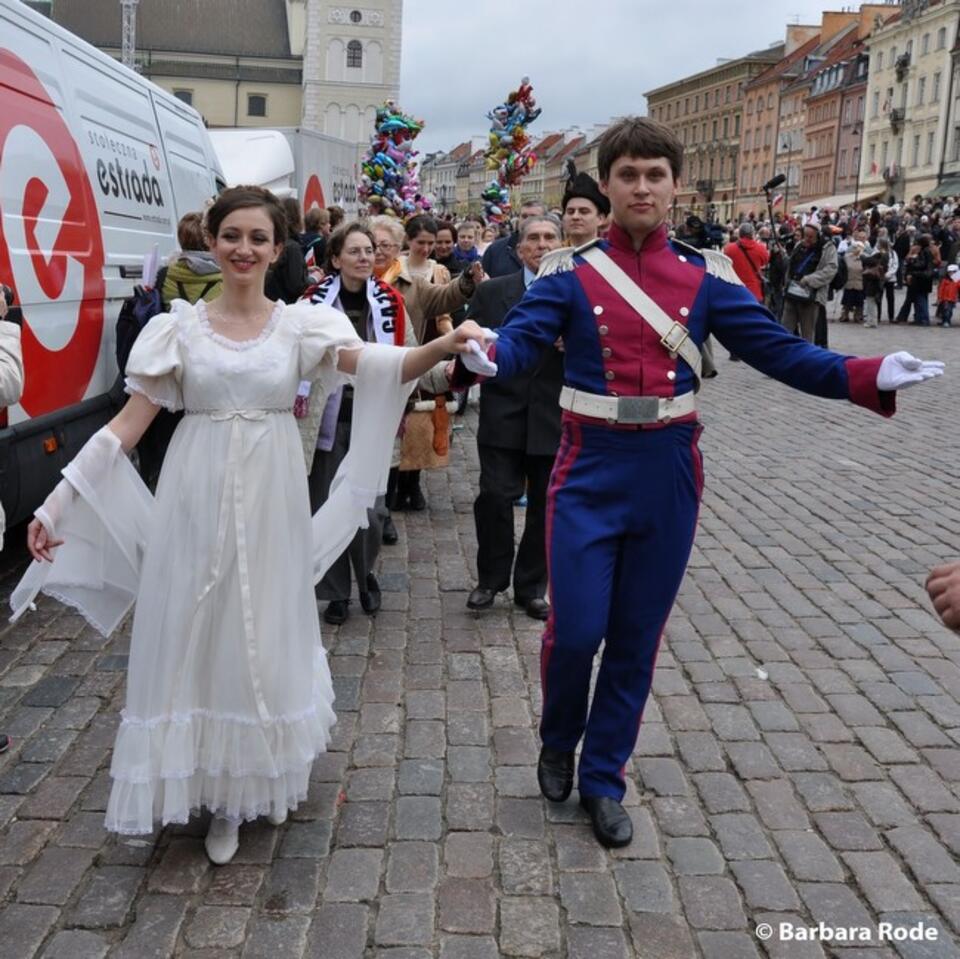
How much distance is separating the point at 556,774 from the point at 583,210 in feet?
7.81

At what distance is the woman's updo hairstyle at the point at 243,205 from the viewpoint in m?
3.66

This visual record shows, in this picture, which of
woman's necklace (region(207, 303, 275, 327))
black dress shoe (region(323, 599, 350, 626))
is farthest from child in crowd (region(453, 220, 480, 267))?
woman's necklace (region(207, 303, 275, 327))

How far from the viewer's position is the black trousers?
6.09 meters

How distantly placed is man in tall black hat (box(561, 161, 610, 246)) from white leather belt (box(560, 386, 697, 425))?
1.58 meters

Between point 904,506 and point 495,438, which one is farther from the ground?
point 495,438

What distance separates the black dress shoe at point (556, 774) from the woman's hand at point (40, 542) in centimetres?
171

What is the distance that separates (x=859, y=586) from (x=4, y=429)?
448 centimetres

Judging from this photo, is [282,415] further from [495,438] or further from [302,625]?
[495,438]

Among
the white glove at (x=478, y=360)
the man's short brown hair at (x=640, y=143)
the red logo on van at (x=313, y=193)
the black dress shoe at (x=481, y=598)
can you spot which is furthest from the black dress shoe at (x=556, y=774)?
the red logo on van at (x=313, y=193)

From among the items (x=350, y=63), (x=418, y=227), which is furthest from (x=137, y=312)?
(x=350, y=63)

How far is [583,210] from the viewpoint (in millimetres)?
5117

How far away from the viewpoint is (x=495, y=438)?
19.8 feet

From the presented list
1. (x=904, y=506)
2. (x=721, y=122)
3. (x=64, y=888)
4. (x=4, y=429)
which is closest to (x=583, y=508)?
(x=64, y=888)

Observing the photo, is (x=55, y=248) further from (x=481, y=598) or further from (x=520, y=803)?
(x=520, y=803)
